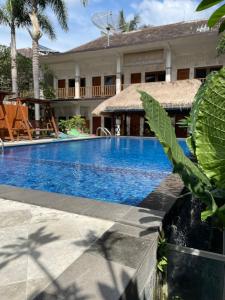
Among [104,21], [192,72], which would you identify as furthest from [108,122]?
[104,21]

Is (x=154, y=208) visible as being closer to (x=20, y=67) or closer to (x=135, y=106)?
(x=135, y=106)

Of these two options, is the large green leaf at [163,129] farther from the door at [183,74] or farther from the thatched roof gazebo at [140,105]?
the door at [183,74]

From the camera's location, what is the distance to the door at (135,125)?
73.4ft

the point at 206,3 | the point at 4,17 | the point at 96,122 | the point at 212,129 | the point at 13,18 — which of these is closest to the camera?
the point at 206,3

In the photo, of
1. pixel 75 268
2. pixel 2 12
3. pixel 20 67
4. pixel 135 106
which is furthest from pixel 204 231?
pixel 20 67

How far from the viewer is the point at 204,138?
106 cm

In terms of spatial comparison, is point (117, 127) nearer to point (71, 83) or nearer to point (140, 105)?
point (140, 105)

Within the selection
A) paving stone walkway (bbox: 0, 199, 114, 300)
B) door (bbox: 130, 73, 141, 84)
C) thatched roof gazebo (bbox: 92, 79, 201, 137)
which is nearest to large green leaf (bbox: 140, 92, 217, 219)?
paving stone walkway (bbox: 0, 199, 114, 300)

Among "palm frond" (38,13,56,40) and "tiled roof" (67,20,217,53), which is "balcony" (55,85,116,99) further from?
"palm frond" (38,13,56,40)

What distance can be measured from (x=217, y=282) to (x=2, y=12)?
69.5ft

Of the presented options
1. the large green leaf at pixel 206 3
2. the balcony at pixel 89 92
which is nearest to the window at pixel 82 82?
the balcony at pixel 89 92

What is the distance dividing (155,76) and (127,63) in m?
2.42

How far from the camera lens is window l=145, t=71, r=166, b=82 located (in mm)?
21541

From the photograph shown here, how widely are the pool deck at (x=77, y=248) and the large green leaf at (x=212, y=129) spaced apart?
112cm
